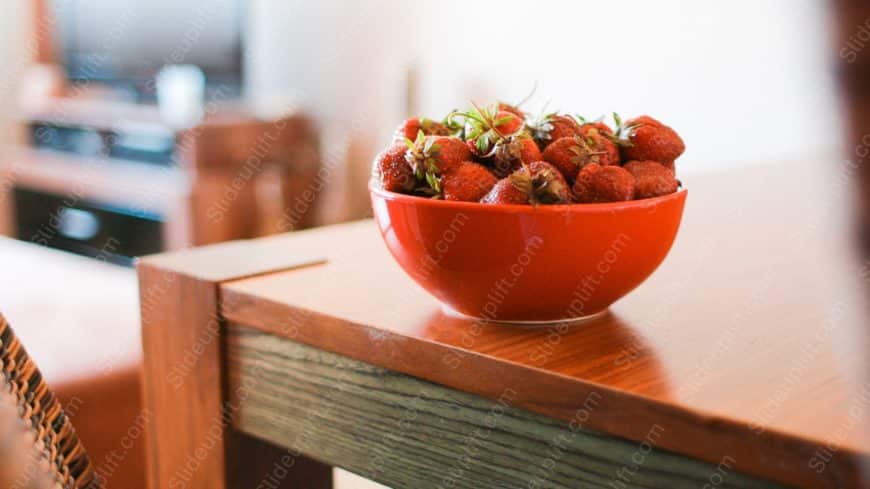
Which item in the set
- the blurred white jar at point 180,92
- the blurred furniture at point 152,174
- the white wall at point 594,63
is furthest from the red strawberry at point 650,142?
the blurred white jar at point 180,92

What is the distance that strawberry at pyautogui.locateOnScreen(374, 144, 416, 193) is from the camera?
750 millimetres

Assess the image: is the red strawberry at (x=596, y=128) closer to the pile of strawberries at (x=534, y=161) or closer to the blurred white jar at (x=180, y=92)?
the pile of strawberries at (x=534, y=161)

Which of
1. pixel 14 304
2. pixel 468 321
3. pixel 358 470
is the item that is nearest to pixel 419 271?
pixel 468 321

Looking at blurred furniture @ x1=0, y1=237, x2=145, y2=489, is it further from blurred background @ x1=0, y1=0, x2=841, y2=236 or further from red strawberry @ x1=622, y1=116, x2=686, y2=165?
blurred background @ x1=0, y1=0, x2=841, y2=236

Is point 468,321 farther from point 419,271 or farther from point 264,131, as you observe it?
point 264,131

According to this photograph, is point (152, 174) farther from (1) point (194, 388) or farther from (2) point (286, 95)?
(1) point (194, 388)

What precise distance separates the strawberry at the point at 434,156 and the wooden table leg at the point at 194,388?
0.77ft

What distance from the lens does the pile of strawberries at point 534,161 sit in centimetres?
71

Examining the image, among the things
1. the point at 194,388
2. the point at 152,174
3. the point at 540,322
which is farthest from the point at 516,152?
the point at 152,174

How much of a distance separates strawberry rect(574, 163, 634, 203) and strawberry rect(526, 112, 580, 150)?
4 cm

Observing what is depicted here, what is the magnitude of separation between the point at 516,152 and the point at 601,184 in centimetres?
7

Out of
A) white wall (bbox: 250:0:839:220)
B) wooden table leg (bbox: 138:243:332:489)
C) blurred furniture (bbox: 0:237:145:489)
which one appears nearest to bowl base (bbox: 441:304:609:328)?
wooden table leg (bbox: 138:243:332:489)

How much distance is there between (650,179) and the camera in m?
0.73

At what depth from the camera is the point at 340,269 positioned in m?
0.92
